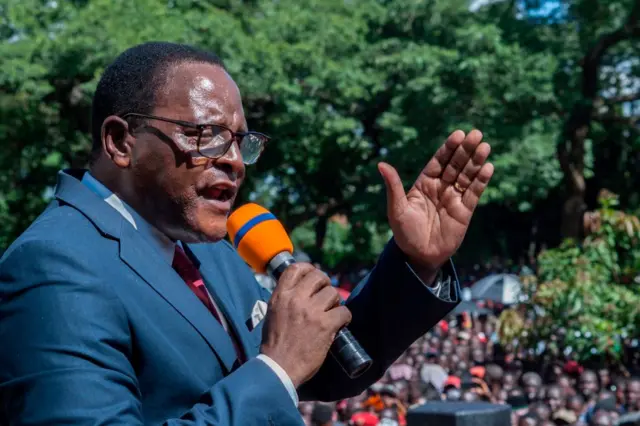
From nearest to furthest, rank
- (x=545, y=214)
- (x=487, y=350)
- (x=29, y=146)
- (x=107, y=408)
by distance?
(x=107, y=408)
(x=487, y=350)
(x=29, y=146)
(x=545, y=214)

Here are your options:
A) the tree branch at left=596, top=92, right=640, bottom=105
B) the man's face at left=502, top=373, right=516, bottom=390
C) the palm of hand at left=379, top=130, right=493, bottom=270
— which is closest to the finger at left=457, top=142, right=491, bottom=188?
the palm of hand at left=379, top=130, right=493, bottom=270

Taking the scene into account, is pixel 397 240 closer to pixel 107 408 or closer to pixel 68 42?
pixel 107 408

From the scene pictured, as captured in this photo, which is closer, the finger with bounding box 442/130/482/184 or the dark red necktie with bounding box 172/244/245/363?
the dark red necktie with bounding box 172/244/245/363

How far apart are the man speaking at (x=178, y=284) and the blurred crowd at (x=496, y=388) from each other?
5685 mm

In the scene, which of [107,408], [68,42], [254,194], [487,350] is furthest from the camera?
[254,194]

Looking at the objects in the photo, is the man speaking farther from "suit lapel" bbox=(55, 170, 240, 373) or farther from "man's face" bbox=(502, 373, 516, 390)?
"man's face" bbox=(502, 373, 516, 390)

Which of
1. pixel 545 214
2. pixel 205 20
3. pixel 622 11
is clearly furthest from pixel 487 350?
pixel 545 214

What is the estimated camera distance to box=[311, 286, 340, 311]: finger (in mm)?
1709

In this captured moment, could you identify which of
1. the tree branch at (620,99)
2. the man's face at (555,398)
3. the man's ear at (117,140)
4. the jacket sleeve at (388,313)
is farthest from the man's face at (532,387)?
the tree branch at (620,99)

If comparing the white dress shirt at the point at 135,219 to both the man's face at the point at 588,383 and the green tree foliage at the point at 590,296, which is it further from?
the green tree foliage at the point at 590,296

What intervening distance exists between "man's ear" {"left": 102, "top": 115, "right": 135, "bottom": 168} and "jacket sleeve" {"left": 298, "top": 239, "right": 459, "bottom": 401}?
631 millimetres

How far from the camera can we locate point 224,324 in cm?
192

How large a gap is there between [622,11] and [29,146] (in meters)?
12.6

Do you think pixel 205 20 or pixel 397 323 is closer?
pixel 397 323
